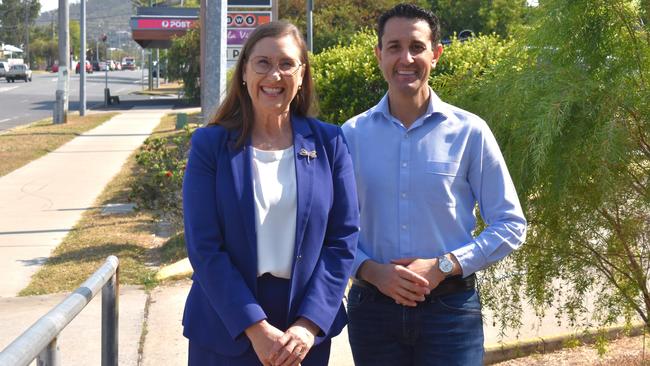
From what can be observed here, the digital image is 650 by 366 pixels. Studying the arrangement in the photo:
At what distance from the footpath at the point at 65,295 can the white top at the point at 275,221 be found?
76 cm

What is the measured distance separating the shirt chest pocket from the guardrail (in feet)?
3.70

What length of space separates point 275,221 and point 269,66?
0.48 m

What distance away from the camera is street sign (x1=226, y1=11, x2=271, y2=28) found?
10.5 m

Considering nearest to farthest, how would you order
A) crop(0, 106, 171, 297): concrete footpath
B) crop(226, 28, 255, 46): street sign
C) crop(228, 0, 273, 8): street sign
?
crop(0, 106, 171, 297): concrete footpath
crop(226, 28, 255, 46): street sign
crop(228, 0, 273, 8): street sign

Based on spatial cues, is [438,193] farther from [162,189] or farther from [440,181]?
[162,189]

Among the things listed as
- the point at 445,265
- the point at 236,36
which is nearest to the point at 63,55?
the point at 236,36

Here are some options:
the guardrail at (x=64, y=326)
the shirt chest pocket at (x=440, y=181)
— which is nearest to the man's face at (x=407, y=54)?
the shirt chest pocket at (x=440, y=181)

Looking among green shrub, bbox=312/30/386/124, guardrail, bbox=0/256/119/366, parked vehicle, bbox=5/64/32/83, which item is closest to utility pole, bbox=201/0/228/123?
green shrub, bbox=312/30/386/124

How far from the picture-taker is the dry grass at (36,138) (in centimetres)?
1866

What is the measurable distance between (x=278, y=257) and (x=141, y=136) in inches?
875

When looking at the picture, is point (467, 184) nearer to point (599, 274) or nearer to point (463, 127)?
point (463, 127)

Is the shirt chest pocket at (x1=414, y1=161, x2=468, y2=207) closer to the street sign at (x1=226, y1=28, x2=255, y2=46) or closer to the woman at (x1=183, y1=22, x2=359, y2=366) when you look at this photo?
the woman at (x1=183, y1=22, x2=359, y2=366)

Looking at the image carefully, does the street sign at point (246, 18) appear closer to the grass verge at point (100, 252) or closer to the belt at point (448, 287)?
the grass verge at point (100, 252)

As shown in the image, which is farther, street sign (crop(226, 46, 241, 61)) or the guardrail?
street sign (crop(226, 46, 241, 61))
